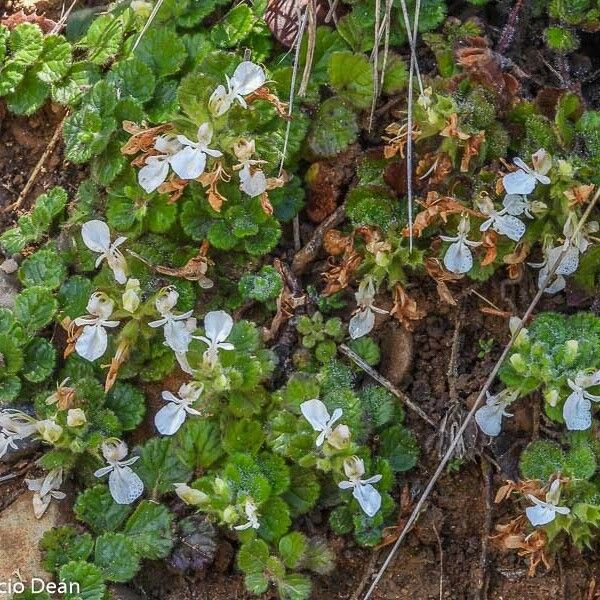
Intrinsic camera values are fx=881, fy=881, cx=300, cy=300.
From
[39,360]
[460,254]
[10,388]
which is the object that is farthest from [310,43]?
[10,388]

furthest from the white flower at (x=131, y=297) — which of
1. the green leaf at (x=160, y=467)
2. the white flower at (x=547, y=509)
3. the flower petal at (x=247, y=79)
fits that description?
the white flower at (x=547, y=509)

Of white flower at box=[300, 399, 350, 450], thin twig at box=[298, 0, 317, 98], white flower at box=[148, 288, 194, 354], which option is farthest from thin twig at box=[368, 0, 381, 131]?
white flower at box=[300, 399, 350, 450]

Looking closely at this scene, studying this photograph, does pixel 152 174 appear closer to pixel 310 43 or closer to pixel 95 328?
pixel 95 328

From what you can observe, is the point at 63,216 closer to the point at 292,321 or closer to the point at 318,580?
the point at 292,321

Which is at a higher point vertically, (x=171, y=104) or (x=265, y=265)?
(x=171, y=104)

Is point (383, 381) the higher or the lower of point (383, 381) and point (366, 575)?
the higher

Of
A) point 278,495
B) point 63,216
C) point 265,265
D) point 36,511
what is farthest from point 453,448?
point 63,216

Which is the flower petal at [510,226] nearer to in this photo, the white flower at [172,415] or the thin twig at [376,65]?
the thin twig at [376,65]
